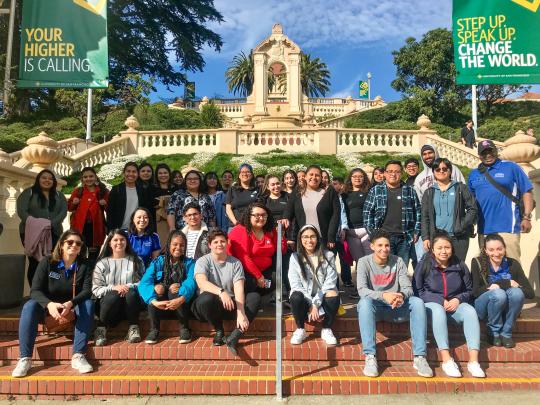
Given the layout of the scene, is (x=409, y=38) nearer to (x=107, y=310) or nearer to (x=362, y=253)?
(x=362, y=253)

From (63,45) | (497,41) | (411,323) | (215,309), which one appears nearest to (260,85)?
(63,45)

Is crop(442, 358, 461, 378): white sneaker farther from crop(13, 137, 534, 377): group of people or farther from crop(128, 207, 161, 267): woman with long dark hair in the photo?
crop(128, 207, 161, 267): woman with long dark hair

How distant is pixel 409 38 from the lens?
3512 centimetres

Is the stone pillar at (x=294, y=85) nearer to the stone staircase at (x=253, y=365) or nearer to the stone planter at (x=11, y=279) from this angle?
the stone planter at (x=11, y=279)

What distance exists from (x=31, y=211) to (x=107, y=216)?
34.5 inches

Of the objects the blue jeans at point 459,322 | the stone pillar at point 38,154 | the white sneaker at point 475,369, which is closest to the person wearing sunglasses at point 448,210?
the blue jeans at point 459,322

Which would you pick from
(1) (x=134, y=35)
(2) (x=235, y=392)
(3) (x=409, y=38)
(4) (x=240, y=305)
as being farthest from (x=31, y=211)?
(3) (x=409, y=38)

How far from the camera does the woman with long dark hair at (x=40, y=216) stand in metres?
4.62

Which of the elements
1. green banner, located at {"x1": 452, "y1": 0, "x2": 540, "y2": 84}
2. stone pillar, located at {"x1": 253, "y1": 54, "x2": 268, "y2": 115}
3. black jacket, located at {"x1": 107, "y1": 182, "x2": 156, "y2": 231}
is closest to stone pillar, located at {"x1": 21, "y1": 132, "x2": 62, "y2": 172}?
black jacket, located at {"x1": 107, "y1": 182, "x2": 156, "y2": 231}

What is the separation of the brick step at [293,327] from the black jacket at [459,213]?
3.21ft

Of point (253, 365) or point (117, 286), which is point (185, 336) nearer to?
point (253, 365)

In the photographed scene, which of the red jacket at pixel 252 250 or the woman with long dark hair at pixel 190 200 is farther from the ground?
the woman with long dark hair at pixel 190 200

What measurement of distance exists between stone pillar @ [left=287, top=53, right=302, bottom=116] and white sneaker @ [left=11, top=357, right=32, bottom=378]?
3518 centimetres

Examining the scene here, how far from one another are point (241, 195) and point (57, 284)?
2.41m
